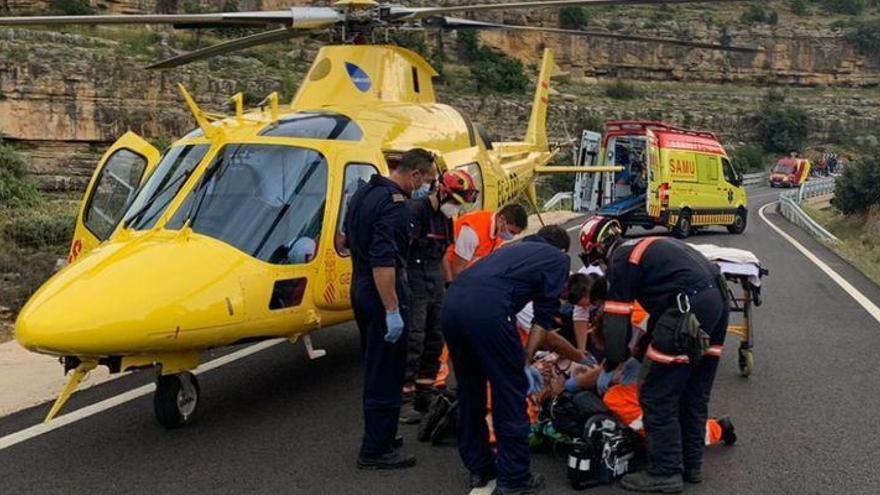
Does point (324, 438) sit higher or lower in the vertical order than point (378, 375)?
lower

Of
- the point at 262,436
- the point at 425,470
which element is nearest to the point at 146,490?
the point at 262,436

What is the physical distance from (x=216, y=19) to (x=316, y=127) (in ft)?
4.61

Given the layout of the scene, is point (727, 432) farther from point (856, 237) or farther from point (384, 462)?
point (856, 237)

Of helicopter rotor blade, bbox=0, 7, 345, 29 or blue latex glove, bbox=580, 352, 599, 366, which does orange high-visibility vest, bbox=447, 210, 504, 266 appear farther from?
helicopter rotor blade, bbox=0, 7, 345, 29

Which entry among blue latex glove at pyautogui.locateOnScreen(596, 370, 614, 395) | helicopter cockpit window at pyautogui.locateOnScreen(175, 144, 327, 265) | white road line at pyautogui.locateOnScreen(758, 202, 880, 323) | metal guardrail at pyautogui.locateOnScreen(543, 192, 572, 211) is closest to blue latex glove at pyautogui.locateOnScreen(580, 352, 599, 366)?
blue latex glove at pyautogui.locateOnScreen(596, 370, 614, 395)

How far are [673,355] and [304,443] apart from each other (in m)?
2.61

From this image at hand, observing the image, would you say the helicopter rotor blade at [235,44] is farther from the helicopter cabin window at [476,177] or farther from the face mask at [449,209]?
the face mask at [449,209]

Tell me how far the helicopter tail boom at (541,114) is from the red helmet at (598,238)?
26.5 feet

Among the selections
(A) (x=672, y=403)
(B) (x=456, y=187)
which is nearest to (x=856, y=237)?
(B) (x=456, y=187)

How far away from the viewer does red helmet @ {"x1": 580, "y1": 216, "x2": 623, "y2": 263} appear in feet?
20.8

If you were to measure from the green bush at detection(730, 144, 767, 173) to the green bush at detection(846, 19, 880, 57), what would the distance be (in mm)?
31710

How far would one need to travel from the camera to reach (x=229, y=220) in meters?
6.13

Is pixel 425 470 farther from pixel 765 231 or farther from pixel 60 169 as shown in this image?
pixel 60 169

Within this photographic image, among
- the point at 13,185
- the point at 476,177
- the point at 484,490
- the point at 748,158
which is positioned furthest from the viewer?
the point at 748,158
